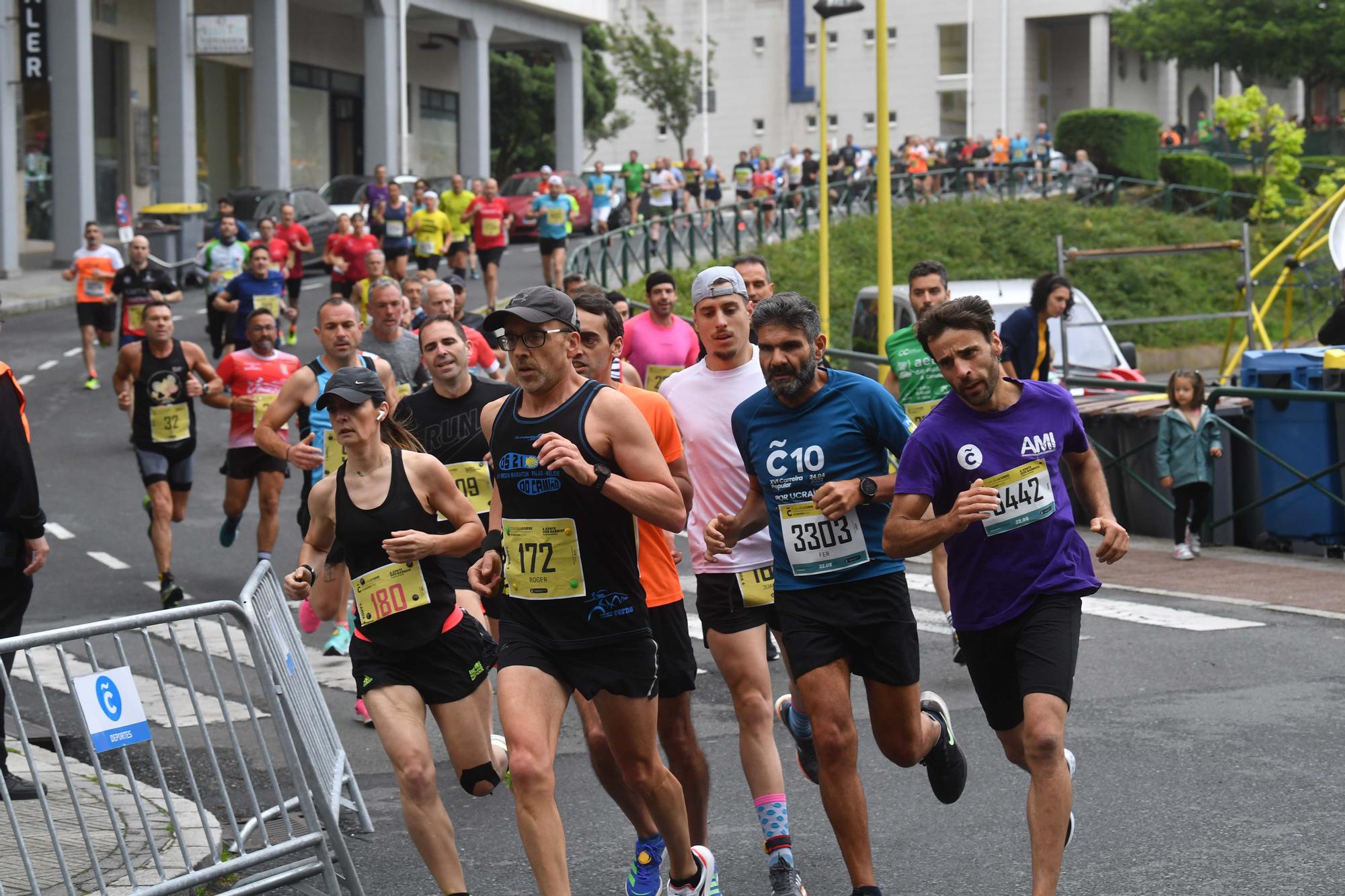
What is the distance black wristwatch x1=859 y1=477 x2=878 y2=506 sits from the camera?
19.2ft

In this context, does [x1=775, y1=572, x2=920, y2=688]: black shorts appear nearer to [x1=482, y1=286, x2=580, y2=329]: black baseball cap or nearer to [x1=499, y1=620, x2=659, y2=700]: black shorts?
[x1=499, y1=620, x2=659, y2=700]: black shorts

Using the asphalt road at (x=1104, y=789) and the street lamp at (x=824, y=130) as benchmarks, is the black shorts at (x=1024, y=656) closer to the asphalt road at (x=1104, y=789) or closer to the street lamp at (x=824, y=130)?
the asphalt road at (x=1104, y=789)

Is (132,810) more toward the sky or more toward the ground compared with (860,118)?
more toward the ground

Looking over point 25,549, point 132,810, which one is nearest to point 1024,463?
point 132,810

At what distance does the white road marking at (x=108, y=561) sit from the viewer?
13.1 meters

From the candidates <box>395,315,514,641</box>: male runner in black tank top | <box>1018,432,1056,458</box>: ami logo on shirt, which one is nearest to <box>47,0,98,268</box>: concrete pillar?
<box>395,315,514,641</box>: male runner in black tank top

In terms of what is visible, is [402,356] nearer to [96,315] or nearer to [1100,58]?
[96,315]

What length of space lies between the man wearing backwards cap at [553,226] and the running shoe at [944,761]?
67.6 ft

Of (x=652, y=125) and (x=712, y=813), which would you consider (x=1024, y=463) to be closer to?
(x=712, y=813)

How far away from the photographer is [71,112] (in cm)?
3372

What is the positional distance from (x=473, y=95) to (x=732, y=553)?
1721 inches

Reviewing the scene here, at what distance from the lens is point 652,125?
8600 cm

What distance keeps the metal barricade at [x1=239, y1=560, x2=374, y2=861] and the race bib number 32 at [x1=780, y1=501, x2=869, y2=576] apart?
1745mm

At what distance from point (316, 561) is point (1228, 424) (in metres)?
8.55
